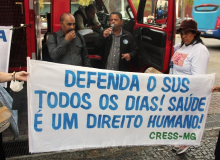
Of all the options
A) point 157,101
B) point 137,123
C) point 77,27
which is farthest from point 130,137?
point 77,27

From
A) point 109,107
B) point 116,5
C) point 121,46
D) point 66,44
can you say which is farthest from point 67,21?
point 116,5

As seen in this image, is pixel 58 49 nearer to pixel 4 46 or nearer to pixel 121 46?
pixel 4 46

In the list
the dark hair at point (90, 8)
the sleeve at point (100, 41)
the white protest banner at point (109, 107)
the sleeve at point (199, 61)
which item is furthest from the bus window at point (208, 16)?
the white protest banner at point (109, 107)

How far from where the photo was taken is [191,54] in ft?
9.80

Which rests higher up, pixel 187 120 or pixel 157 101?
pixel 157 101

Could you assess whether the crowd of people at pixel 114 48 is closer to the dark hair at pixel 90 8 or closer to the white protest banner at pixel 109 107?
the dark hair at pixel 90 8

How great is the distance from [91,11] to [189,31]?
218 centimetres

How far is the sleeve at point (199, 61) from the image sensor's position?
2.92 meters

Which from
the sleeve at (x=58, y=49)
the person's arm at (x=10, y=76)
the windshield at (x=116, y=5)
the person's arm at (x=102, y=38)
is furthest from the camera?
the windshield at (x=116, y=5)

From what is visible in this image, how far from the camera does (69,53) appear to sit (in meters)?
3.38

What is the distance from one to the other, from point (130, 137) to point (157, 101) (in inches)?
19.5

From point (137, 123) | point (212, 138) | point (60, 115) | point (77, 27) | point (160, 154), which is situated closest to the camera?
point (60, 115)

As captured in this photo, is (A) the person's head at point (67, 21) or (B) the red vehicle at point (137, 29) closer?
(A) the person's head at point (67, 21)

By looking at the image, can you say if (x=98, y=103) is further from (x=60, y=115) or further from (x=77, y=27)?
(x=77, y=27)
